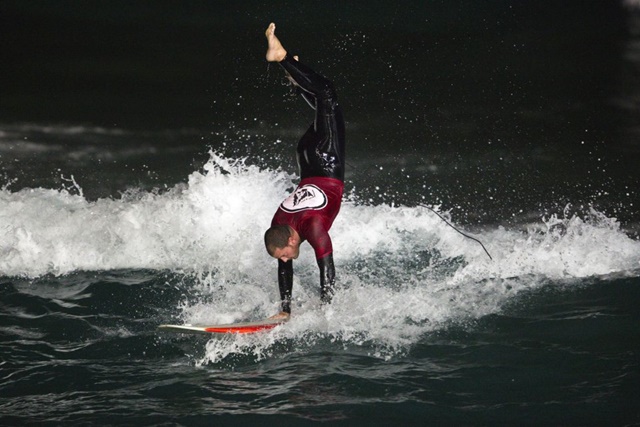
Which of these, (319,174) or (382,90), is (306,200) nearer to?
(319,174)

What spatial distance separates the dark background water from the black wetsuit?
5.19 meters

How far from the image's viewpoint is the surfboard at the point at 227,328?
4.41 m

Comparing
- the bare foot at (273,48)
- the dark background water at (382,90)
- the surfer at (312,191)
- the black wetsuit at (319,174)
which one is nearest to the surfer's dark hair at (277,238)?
the surfer at (312,191)

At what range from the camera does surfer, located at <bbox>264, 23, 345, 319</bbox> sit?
4.56 metres

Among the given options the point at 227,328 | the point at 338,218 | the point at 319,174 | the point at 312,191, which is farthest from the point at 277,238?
the point at 338,218

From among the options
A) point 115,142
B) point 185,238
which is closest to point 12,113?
point 115,142

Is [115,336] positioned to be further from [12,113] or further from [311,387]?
[12,113]

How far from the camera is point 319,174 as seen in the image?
5.06 metres

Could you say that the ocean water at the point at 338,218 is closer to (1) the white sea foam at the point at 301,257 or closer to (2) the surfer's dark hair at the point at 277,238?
(1) the white sea foam at the point at 301,257

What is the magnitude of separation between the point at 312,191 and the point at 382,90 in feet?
20.5

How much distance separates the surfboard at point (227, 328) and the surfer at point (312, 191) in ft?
0.48

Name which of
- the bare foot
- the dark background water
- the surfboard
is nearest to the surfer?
the bare foot

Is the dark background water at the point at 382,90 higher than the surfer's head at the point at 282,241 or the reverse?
higher

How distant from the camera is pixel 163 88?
11133 millimetres
